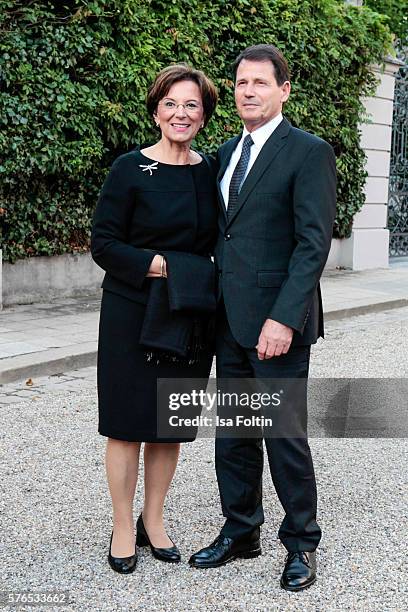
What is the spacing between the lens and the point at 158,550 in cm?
352

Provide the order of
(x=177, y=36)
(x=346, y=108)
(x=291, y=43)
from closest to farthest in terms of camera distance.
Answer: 1. (x=177, y=36)
2. (x=291, y=43)
3. (x=346, y=108)

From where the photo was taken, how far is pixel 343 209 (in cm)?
1379

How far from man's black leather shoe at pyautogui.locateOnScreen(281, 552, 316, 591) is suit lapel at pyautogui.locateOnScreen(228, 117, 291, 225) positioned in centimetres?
129

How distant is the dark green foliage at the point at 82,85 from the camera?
9070mm

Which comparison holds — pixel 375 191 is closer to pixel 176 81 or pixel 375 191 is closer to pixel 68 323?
pixel 68 323

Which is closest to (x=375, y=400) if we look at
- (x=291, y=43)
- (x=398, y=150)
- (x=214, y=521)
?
(x=214, y=521)

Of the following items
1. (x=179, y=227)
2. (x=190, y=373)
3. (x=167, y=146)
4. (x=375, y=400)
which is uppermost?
(x=167, y=146)

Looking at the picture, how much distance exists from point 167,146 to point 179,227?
1.04 ft

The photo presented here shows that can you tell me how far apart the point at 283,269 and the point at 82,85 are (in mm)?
6906

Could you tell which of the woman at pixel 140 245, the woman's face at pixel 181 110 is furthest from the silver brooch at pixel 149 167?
the woman's face at pixel 181 110

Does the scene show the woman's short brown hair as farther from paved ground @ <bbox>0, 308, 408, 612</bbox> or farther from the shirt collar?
paved ground @ <bbox>0, 308, 408, 612</bbox>

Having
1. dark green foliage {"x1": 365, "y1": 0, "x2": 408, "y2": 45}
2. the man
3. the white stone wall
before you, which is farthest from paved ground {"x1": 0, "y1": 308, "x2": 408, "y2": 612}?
dark green foliage {"x1": 365, "y1": 0, "x2": 408, "y2": 45}

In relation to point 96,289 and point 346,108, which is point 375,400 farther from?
point 346,108

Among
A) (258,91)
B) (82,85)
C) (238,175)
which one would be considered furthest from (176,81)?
(82,85)
